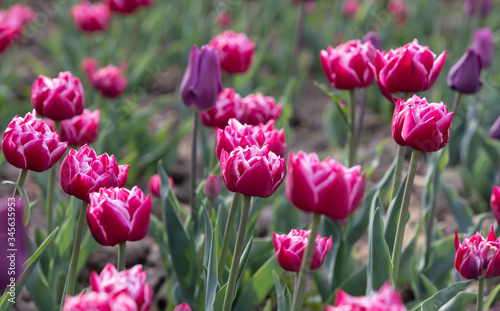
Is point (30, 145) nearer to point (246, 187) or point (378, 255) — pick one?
→ point (246, 187)

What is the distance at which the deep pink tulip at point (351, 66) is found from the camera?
171 cm

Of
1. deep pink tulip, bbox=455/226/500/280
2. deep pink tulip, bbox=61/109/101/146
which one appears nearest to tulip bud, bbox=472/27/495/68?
deep pink tulip, bbox=455/226/500/280

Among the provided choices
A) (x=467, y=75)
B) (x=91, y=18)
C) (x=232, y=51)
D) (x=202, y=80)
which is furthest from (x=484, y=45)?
(x=91, y=18)

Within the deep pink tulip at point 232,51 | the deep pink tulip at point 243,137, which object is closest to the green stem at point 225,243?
the deep pink tulip at point 243,137

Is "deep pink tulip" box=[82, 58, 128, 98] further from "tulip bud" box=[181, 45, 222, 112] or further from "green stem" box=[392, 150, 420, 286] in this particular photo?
"green stem" box=[392, 150, 420, 286]

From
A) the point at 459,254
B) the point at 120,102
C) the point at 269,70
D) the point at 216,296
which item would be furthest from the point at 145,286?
the point at 269,70

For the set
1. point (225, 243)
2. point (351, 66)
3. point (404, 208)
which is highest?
point (351, 66)

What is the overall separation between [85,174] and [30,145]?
165 mm

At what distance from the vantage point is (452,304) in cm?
151

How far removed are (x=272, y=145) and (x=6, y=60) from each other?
9.60ft

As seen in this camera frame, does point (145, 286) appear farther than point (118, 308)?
Yes

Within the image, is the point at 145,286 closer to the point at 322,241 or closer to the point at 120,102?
the point at 322,241

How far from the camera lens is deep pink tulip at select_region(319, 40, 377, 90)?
5.61ft

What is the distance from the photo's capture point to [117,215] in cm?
119
